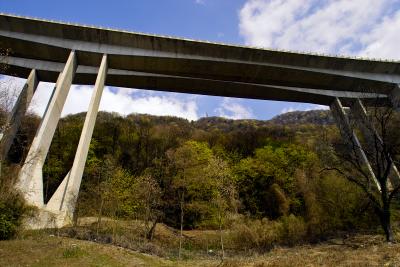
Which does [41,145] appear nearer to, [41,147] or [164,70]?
[41,147]

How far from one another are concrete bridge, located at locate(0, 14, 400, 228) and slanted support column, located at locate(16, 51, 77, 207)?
7cm

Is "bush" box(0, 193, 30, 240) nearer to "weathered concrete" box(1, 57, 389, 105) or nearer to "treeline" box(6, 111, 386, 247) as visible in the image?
"treeline" box(6, 111, 386, 247)

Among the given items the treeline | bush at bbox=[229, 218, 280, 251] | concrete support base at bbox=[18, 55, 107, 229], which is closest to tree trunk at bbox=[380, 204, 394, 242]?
the treeline

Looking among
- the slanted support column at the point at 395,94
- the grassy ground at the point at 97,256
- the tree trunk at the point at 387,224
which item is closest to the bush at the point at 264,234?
the tree trunk at the point at 387,224

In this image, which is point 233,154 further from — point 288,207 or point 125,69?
point 125,69

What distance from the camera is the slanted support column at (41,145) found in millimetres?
19016

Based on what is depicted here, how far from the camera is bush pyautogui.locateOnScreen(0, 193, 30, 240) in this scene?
45.2 ft

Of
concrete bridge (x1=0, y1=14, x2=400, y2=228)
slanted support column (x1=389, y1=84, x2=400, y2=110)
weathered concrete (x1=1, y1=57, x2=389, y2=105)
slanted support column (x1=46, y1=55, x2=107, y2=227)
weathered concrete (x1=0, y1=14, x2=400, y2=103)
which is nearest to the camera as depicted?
slanted support column (x1=46, y1=55, x2=107, y2=227)

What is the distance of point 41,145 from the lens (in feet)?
70.6

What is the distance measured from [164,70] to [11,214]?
16372 millimetres

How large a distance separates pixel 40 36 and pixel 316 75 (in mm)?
20095

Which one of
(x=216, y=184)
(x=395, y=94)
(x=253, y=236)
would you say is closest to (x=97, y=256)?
(x=216, y=184)

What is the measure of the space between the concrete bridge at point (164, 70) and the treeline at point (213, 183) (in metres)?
3.26

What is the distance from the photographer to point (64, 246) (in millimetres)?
12922
